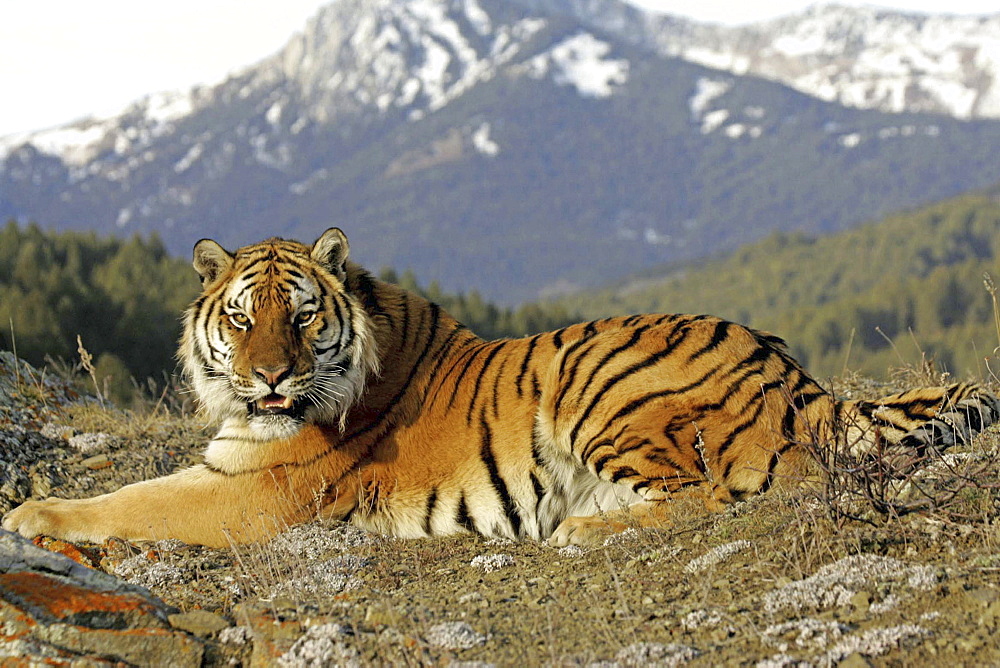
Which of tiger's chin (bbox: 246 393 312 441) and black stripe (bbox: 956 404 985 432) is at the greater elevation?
tiger's chin (bbox: 246 393 312 441)

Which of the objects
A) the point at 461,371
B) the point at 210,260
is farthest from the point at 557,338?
the point at 210,260

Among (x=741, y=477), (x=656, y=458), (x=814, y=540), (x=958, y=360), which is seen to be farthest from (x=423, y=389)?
(x=958, y=360)

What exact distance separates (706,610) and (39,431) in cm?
659

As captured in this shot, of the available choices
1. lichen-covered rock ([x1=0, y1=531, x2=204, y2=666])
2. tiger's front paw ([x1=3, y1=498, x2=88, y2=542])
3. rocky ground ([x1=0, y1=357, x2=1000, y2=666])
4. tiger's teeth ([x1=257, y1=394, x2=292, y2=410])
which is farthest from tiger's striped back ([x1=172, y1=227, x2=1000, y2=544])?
lichen-covered rock ([x1=0, y1=531, x2=204, y2=666])

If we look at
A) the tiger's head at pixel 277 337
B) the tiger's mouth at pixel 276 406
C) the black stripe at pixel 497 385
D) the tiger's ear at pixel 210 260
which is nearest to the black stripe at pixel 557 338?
the black stripe at pixel 497 385

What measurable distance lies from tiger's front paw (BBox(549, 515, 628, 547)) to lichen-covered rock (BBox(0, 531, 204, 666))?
97.7 inches

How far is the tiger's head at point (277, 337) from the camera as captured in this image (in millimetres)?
6914

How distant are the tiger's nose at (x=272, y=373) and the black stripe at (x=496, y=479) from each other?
4.56 feet

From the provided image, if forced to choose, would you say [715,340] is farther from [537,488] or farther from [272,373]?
[272,373]

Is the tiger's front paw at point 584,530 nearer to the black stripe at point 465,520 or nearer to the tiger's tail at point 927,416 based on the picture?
the black stripe at point 465,520

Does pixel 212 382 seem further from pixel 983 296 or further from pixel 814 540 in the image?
pixel 983 296

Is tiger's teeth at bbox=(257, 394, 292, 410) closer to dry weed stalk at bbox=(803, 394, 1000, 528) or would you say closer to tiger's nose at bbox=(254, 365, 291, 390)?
tiger's nose at bbox=(254, 365, 291, 390)

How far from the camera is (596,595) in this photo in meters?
5.19

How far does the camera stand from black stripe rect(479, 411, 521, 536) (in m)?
7.03
